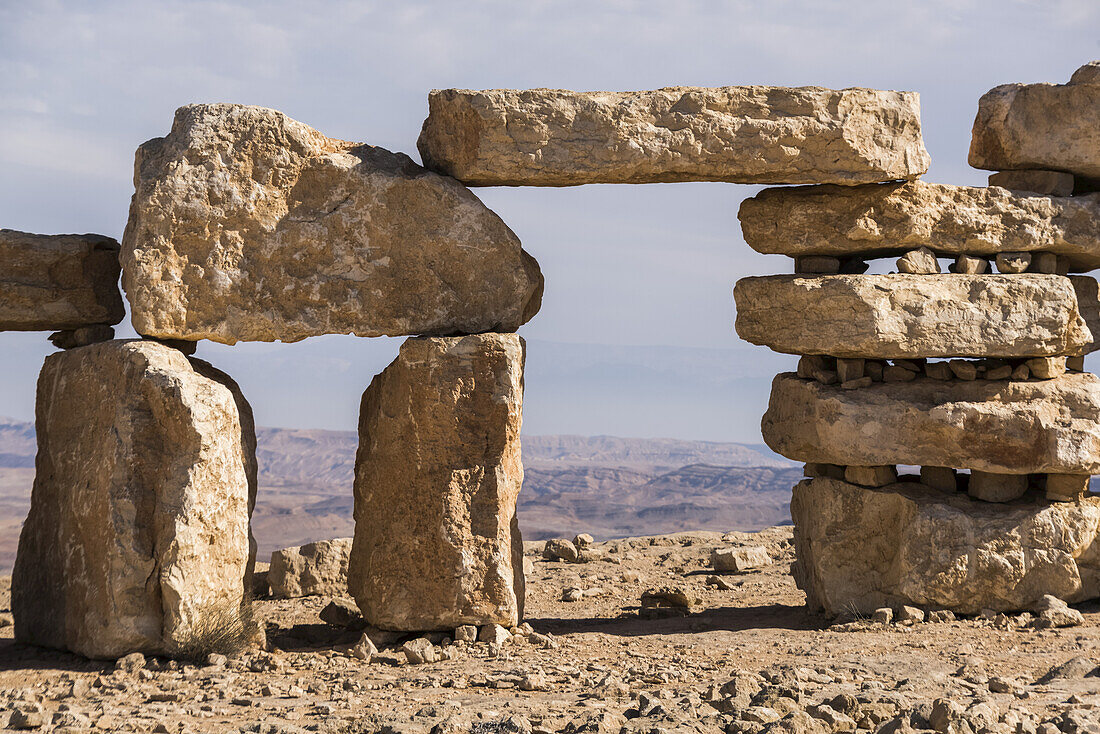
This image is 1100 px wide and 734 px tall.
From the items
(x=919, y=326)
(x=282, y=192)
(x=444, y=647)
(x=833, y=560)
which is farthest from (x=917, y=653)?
(x=282, y=192)

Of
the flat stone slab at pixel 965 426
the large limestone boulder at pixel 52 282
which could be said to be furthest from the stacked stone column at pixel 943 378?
the large limestone boulder at pixel 52 282

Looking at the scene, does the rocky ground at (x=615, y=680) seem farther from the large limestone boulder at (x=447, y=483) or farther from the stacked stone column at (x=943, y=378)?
the stacked stone column at (x=943, y=378)

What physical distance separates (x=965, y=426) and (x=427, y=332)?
3.18 metres

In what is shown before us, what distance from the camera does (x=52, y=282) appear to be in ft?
22.3

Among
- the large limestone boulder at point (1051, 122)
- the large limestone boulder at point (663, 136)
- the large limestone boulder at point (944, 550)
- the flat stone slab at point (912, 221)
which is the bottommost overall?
the large limestone boulder at point (944, 550)

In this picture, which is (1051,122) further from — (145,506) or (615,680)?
(145,506)

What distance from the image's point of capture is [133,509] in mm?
6145

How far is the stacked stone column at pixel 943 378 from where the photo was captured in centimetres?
692

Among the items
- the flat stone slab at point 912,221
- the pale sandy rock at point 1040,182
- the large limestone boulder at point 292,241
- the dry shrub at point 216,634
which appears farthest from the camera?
the pale sandy rock at point 1040,182

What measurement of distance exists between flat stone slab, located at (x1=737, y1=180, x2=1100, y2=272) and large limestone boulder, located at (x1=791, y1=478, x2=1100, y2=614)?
4.90 feet

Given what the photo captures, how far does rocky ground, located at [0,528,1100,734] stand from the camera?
475 cm

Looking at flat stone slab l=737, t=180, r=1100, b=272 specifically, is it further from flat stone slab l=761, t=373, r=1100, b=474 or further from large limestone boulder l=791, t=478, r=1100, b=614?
large limestone boulder l=791, t=478, r=1100, b=614

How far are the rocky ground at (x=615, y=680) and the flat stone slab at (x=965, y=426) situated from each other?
93 cm

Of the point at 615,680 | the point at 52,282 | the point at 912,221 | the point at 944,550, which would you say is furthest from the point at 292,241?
the point at 944,550
